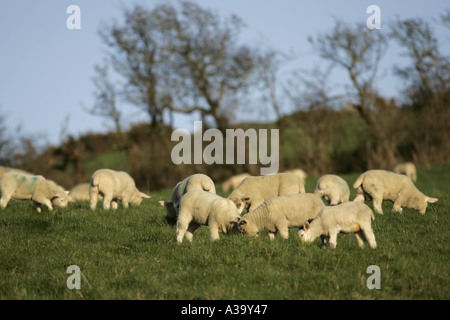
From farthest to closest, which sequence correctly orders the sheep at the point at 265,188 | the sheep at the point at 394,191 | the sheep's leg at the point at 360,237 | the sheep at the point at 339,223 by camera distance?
1. the sheep at the point at 394,191
2. the sheep at the point at 265,188
3. the sheep's leg at the point at 360,237
4. the sheep at the point at 339,223

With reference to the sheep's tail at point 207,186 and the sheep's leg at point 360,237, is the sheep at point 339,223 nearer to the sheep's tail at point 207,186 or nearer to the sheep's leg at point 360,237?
the sheep's leg at point 360,237

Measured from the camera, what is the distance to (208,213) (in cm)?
943

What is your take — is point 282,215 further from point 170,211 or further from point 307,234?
point 170,211

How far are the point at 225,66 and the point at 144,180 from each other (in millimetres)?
10573

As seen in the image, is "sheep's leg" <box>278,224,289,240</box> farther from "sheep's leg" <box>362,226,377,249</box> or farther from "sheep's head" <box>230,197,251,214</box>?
"sheep's head" <box>230,197,251,214</box>

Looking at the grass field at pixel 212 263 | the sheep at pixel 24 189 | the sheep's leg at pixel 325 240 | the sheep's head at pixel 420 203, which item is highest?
the sheep at pixel 24 189

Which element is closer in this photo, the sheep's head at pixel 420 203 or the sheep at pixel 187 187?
the sheep at pixel 187 187

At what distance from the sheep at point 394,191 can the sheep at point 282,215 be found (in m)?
3.52

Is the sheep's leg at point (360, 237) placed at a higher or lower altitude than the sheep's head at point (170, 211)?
lower

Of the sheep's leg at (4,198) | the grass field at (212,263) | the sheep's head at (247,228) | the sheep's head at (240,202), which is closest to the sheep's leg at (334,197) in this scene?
the grass field at (212,263)

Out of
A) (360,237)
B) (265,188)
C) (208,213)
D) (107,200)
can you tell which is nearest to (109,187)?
(107,200)

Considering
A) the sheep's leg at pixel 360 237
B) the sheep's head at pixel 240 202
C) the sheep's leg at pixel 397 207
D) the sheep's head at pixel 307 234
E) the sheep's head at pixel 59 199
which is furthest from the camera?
the sheep's head at pixel 59 199

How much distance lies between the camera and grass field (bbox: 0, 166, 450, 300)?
693 centimetres

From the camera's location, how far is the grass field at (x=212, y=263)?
693 centimetres
